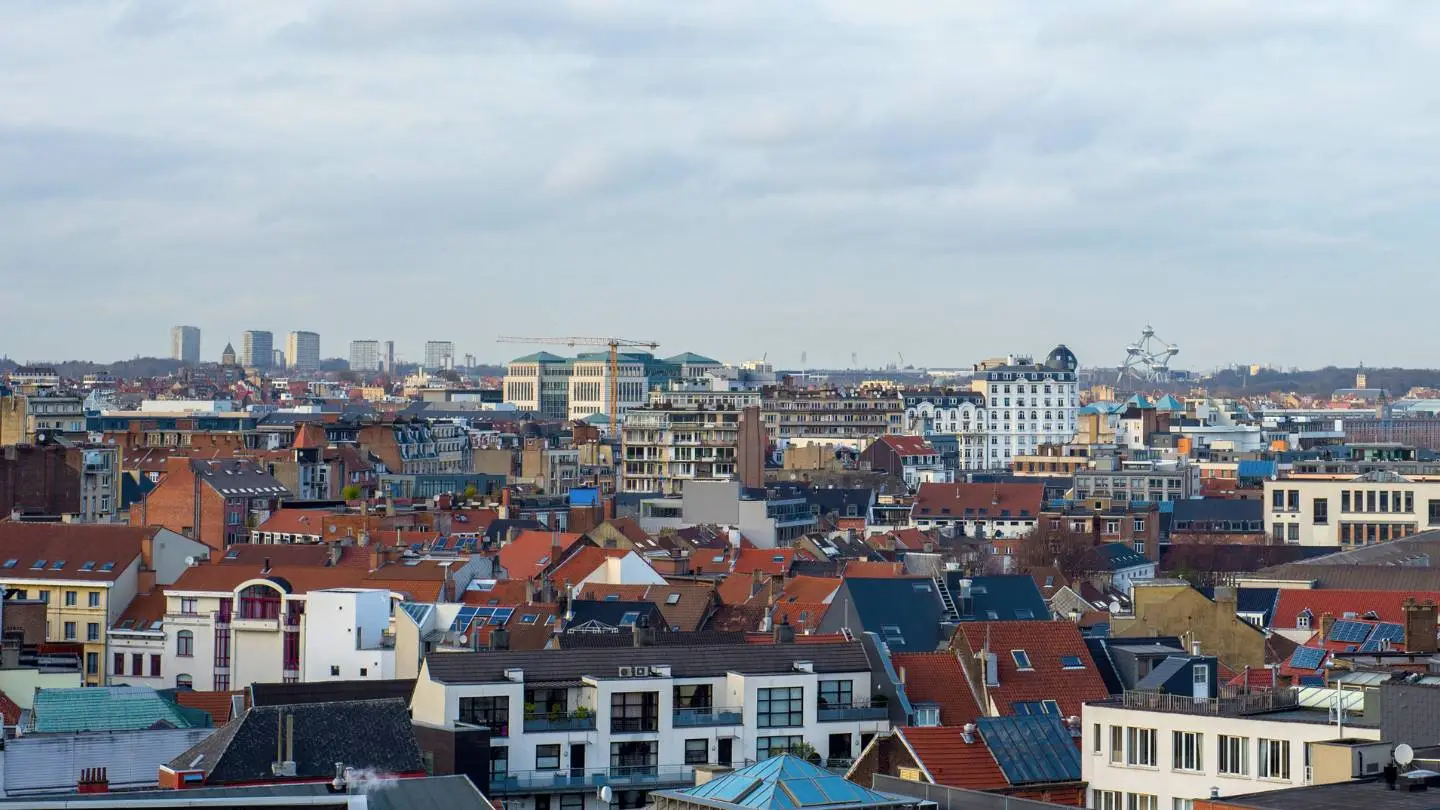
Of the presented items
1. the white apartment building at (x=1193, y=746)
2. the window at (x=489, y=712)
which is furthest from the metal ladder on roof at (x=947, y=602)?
the white apartment building at (x=1193, y=746)

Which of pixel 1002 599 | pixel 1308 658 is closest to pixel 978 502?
pixel 1002 599

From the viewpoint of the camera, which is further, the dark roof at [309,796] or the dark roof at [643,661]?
the dark roof at [643,661]

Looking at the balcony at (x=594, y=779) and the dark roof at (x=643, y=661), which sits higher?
the dark roof at (x=643, y=661)

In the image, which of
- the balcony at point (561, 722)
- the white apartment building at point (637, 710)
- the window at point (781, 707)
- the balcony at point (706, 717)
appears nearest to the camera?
the white apartment building at point (637, 710)

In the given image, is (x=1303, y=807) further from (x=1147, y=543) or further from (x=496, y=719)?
(x=1147, y=543)

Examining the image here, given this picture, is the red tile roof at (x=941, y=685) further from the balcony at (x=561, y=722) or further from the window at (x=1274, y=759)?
the window at (x=1274, y=759)
